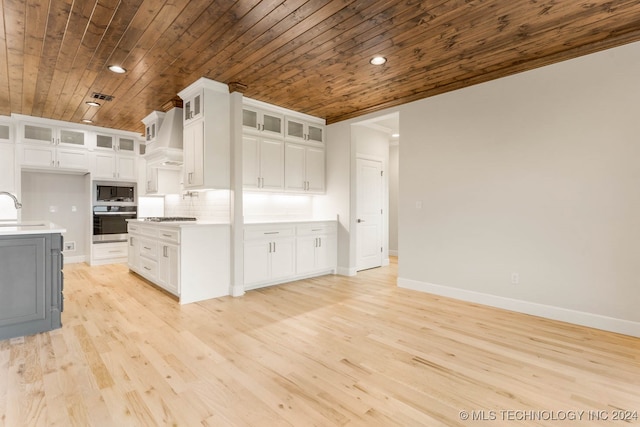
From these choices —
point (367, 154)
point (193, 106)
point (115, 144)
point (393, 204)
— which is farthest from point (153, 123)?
point (393, 204)

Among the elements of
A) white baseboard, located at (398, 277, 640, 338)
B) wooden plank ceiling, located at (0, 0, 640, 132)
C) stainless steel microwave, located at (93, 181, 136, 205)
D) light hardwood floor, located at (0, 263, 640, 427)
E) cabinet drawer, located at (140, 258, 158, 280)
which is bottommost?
light hardwood floor, located at (0, 263, 640, 427)

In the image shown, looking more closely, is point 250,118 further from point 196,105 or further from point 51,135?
point 51,135

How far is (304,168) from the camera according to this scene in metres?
5.44

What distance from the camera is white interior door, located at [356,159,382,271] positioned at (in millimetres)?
5711

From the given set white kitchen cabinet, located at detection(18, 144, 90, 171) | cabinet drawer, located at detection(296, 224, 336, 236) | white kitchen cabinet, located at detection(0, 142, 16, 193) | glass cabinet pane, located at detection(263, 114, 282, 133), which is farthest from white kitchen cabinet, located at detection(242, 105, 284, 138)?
white kitchen cabinet, located at detection(0, 142, 16, 193)

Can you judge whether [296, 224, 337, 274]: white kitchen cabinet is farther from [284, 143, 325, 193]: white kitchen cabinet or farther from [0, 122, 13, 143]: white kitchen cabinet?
[0, 122, 13, 143]: white kitchen cabinet

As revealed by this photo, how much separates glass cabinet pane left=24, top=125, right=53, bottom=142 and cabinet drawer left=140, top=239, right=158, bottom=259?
3.04 metres

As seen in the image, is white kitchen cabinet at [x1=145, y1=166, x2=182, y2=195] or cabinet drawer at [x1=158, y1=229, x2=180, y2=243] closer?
cabinet drawer at [x1=158, y1=229, x2=180, y2=243]

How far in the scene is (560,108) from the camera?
332cm

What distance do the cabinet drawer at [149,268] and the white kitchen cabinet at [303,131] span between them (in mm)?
2827

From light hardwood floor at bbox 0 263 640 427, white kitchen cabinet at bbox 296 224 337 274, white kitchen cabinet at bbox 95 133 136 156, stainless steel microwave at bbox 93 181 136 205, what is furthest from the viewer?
white kitchen cabinet at bbox 95 133 136 156

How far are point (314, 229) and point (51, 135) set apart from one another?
17.4 ft

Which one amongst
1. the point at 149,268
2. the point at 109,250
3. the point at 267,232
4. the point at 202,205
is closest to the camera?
the point at 267,232

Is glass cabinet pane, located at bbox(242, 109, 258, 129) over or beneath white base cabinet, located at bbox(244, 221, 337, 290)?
over
